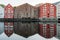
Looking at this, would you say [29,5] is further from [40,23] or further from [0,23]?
[0,23]

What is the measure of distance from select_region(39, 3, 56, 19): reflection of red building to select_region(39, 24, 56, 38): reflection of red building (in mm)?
85

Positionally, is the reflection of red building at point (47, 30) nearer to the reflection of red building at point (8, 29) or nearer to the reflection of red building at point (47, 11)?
the reflection of red building at point (47, 11)

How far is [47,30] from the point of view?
1.54 m

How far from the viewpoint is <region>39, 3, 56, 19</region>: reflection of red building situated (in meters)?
1.55

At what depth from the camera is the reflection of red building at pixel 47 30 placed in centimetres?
151

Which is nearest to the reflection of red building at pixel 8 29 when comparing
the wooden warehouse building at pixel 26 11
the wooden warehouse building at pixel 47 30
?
the wooden warehouse building at pixel 26 11

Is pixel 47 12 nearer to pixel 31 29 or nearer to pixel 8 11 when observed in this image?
pixel 31 29

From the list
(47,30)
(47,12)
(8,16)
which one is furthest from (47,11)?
(8,16)

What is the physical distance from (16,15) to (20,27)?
4.5 inches

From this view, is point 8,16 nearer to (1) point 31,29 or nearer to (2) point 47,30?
(1) point 31,29

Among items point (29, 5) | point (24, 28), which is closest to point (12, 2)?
point (29, 5)

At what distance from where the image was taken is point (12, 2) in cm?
161

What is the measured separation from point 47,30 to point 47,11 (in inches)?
6.7

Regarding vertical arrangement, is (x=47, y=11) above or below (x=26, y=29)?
above
